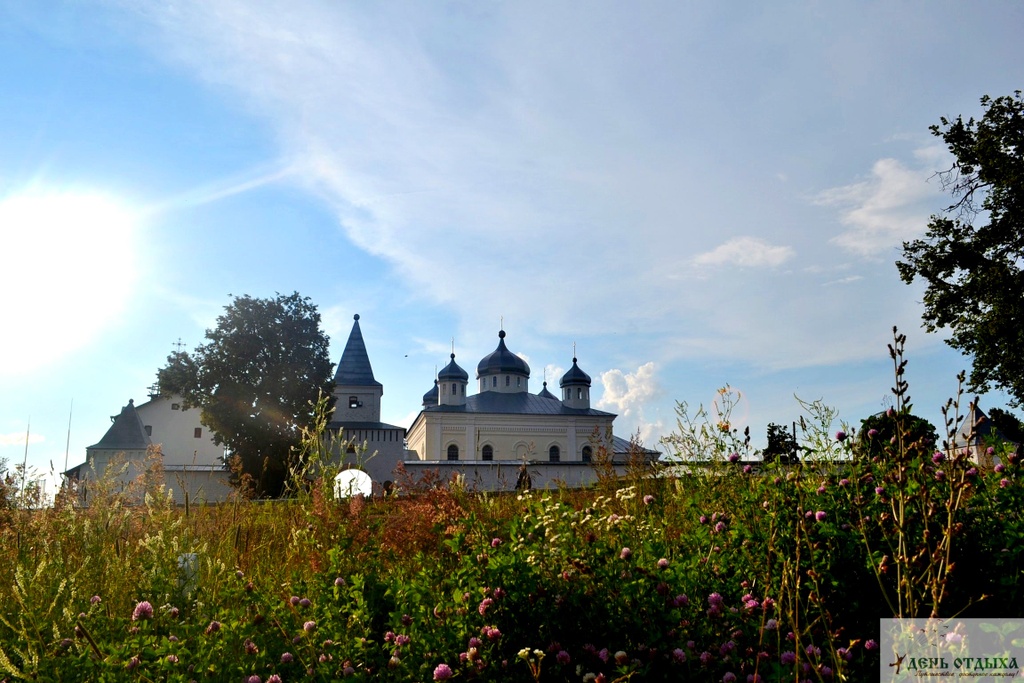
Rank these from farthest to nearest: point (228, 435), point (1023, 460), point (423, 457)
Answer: point (423, 457)
point (228, 435)
point (1023, 460)

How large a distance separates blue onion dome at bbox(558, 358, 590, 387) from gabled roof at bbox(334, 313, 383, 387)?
12.8 m

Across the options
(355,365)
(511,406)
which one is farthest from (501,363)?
(355,365)

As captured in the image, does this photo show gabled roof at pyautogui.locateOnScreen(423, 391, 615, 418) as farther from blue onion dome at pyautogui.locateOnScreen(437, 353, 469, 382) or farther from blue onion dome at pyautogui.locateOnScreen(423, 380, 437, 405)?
blue onion dome at pyautogui.locateOnScreen(423, 380, 437, 405)

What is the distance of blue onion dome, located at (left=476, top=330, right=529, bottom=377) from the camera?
50.7m

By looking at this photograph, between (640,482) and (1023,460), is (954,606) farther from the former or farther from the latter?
(640,482)

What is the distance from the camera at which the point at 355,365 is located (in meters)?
45.6

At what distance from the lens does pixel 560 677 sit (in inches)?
111

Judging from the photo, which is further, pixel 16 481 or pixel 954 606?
pixel 16 481

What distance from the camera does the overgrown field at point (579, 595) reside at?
9.01ft

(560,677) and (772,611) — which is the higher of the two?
(772,611)

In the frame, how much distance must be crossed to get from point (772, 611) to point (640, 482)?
3506 mm

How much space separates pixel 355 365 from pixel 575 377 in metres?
14.5

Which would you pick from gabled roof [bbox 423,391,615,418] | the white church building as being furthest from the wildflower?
gabled roof [bbox 423,391,615,418]

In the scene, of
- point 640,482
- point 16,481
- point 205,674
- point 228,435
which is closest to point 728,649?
point 205,674
